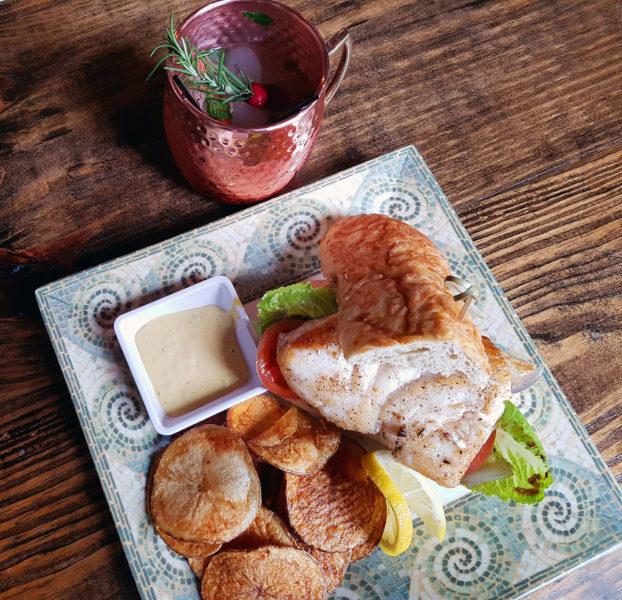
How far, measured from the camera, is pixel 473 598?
6.21 ft

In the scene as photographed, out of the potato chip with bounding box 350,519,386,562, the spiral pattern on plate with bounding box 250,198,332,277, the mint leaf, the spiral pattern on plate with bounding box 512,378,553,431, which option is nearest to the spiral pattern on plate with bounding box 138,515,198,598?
the potato chip with bounding box 350,519,386,562

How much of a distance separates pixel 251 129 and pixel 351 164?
701mm

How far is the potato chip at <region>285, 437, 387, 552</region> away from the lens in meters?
1.84

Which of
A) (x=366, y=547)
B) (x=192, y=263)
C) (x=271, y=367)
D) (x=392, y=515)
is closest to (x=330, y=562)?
(x=366, y=547)

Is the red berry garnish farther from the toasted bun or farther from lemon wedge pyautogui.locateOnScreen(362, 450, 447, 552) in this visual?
lemon wedge pyautogui.locateOnScreen(362, 450, 447, 552)

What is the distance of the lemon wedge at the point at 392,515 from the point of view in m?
1.84

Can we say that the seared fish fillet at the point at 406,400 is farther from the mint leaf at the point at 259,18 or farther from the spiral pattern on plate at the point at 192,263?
the mint leaf at the point at 259,18

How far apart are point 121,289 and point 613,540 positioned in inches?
67.4

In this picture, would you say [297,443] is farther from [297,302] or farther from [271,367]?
[297,302]

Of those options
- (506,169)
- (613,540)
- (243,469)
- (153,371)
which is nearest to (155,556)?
(243,469)

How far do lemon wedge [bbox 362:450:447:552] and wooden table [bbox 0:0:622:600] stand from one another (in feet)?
1.65

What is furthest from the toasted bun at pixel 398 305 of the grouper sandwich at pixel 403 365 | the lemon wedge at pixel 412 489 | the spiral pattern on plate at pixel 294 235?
the lemon wedge at pixel 412 489

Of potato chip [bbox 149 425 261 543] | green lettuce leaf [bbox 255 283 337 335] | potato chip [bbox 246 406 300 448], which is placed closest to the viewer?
potato chip [bbox 149 425 261 543]

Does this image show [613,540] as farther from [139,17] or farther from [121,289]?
[139,17]
